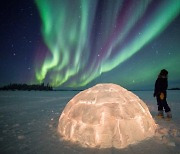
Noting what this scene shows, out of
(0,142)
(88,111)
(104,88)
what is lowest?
(0,142)

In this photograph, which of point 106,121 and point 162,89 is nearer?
point 106,121

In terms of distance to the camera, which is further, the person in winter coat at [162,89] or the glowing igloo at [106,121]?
the person in winter coat at [162,89]

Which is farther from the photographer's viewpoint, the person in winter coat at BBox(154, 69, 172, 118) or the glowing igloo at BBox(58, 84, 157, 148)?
the person in winter coat at BBox(154, 69, 172, 118)

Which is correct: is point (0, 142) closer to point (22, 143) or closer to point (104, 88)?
point (22, 143)

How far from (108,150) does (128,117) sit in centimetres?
101

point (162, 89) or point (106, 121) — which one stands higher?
point (162, 89)

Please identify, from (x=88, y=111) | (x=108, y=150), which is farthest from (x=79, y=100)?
(x=108, y=150)

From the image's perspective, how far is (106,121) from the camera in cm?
401

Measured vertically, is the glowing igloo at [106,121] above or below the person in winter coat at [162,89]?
below

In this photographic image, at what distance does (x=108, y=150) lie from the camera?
3594mm

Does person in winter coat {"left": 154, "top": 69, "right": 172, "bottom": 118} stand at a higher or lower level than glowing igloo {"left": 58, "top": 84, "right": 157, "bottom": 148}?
higher

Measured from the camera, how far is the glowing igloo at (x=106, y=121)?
3.88m

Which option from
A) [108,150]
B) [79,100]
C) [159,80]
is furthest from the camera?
[159,80]

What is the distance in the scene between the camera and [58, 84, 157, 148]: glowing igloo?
388 centimetres
